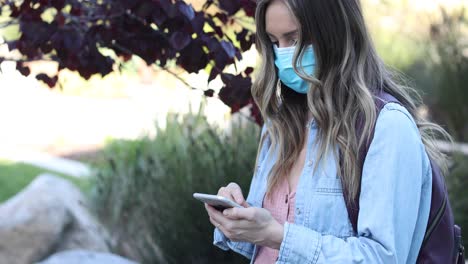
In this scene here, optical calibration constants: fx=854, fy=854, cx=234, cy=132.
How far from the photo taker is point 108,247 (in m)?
5.13

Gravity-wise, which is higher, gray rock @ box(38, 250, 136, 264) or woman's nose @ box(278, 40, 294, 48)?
woman's nose @ box(278, 40, 294, 48)

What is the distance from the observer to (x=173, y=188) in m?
4.37

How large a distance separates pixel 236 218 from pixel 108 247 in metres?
3.34

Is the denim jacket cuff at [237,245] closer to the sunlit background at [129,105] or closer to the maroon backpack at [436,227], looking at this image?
the maroon backpack at [436,227]

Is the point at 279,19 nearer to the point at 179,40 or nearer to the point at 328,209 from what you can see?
the point at 328,209

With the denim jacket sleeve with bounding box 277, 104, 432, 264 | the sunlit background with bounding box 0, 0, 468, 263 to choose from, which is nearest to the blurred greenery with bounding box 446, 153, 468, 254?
the sunlit background with bounding box 0, 0, 468, 263

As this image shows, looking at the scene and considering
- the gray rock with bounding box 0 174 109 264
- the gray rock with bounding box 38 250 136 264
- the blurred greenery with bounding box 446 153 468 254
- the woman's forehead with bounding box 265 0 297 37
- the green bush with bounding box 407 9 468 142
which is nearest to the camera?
the woman's forehead with bounding box 265 0 297 37

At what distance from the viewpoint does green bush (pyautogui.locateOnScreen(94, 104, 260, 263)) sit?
4062mm

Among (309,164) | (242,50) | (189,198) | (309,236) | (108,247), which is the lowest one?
(108,247)

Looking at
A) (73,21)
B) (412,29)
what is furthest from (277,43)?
(412,29)

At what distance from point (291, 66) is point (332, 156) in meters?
0.26

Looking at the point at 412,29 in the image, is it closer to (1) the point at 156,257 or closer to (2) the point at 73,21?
(1) the point at 156,257

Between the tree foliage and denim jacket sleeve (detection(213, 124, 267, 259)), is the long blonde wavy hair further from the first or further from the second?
the tree foliage

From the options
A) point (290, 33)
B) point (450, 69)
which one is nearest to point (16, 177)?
point (450, 69)
